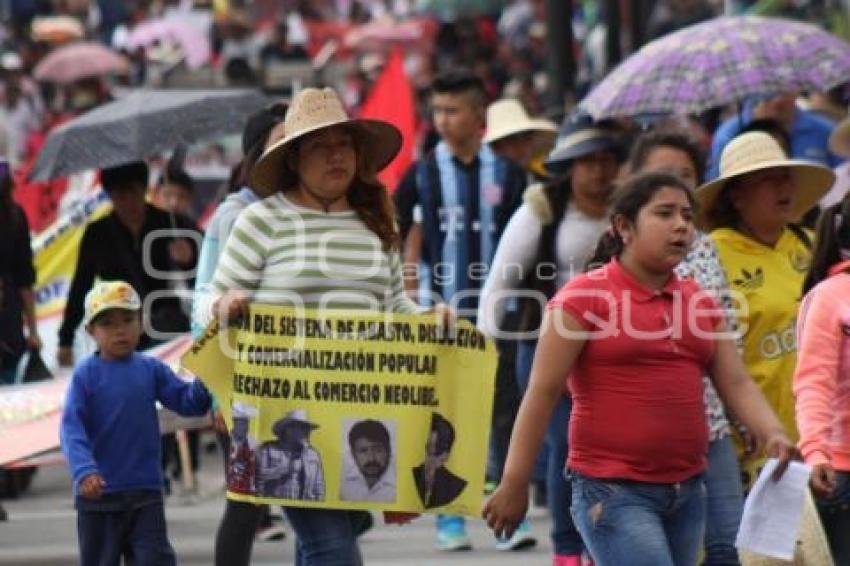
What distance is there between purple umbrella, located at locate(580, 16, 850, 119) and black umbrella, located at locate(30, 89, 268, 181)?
192 cm

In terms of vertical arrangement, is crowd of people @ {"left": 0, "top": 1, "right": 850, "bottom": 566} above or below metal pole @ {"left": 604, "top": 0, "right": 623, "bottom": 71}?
below

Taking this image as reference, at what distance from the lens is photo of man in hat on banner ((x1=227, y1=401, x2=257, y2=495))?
Answer: 7.70m

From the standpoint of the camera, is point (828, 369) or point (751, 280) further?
point (751, 280)

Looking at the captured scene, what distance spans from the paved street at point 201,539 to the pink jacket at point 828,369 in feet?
11.3

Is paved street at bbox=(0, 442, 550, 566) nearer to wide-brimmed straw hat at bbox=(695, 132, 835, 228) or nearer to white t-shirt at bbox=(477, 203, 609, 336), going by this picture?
white t-shirt at bbox=(477, 203, 609, 336)

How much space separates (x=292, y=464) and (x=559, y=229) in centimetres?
274

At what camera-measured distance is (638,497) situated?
708 centimetres

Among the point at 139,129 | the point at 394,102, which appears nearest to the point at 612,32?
the point at 394,102

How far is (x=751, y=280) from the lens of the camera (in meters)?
8.60

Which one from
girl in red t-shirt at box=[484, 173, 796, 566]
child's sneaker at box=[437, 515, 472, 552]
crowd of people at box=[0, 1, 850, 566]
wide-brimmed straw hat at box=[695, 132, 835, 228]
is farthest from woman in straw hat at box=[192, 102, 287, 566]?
child's sneaker at box=[437, 515, 472, 552]

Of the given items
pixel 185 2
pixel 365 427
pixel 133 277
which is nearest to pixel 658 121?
pixel 133 277

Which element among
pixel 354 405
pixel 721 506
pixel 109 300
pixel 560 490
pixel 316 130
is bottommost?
pixel 560 490

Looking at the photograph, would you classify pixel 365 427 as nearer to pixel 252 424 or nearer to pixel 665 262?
pixel 252 424

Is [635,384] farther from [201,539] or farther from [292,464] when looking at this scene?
[201,539]
